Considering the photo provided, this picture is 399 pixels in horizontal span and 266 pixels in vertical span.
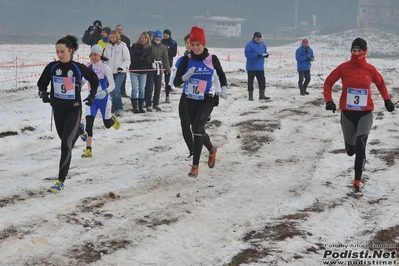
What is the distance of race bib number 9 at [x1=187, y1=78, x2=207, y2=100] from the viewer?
26.6 feet

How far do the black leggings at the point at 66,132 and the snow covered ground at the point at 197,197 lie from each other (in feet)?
1.08

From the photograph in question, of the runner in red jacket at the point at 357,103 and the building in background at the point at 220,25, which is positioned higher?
the building in background at the point at 220,25

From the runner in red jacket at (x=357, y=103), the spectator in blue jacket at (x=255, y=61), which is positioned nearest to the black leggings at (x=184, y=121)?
the runner in red jacket at (x=357, y=103)

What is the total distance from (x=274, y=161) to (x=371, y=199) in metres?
2.35

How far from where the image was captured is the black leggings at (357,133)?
7.27m

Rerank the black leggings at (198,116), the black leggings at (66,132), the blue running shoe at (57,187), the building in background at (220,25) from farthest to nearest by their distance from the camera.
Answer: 1. the building in background at (220,25)
2. the black leggings at (198,116)
3. the black leggings at (66,132)
4. the blue running shoe at (57,187)

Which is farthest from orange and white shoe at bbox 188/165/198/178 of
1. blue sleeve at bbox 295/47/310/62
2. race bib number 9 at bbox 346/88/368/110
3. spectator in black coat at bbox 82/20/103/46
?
blue sleeve at bbox 295/47/310/62

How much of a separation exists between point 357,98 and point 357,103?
2.5 inches

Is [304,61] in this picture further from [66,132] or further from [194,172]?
[66,132]

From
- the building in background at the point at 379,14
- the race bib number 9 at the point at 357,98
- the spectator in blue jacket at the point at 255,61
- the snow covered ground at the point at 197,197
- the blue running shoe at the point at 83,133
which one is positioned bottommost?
the snow covered ground at the point at 197,197

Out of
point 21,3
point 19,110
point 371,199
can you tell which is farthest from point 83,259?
point 21,3

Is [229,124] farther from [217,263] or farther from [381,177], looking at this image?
[217,263]

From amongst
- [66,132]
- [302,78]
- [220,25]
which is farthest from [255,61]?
[220,25]

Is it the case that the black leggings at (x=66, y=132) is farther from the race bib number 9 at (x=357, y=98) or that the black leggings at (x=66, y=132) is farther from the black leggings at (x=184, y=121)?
the race bib number 9 at (x=357, y=98)
